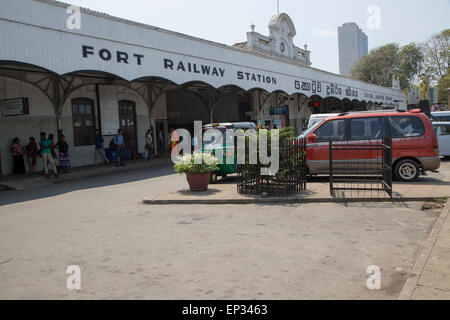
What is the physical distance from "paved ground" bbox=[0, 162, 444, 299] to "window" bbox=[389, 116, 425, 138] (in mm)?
3201

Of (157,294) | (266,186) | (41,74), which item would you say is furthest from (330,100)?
(157,294)

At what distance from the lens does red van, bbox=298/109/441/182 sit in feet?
33.1

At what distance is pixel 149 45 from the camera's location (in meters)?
18.4

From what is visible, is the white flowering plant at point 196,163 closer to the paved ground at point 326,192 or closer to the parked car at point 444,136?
the paved ground at point 326,192

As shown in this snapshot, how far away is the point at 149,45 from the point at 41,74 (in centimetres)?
500

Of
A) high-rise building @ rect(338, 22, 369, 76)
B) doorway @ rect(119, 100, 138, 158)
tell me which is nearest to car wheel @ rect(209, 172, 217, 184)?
doorway @ rect(119, 100, 138, 158)

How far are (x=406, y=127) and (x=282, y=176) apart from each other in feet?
13.1

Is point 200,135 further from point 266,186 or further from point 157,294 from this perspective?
point 157,294

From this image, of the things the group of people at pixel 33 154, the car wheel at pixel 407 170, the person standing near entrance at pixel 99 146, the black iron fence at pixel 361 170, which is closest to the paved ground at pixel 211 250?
the black iron fence at pixel 361 170

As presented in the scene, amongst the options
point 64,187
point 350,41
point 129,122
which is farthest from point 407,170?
point 350,41

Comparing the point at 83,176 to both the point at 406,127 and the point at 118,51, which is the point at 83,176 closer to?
the point at 118,51

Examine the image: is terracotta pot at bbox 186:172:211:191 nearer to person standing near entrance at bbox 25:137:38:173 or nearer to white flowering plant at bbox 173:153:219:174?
white flowering plant at bbox 173:153:219:174

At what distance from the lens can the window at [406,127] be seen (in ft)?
33.3

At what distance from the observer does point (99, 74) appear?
1941cm
